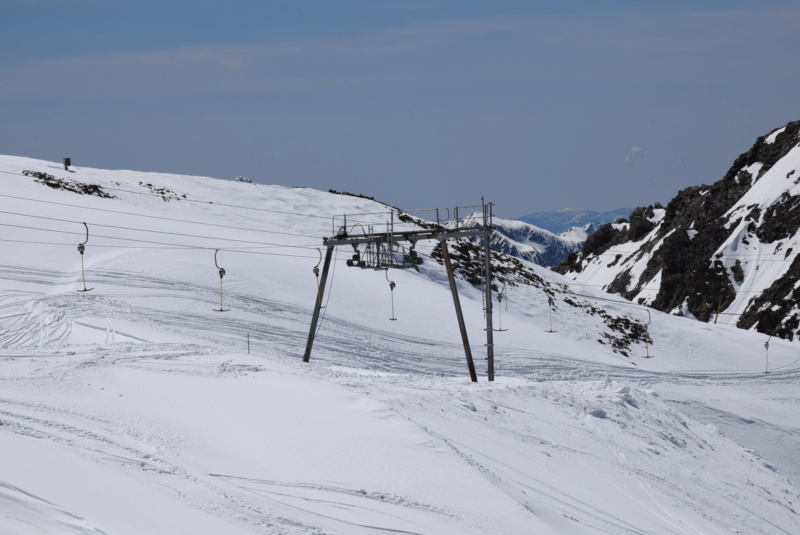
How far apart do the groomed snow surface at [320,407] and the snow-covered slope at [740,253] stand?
78.4 meters

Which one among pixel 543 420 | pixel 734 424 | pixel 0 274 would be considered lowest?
pixel 734 424

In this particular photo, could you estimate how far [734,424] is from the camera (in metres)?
38.2

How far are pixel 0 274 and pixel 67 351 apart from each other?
14702mm

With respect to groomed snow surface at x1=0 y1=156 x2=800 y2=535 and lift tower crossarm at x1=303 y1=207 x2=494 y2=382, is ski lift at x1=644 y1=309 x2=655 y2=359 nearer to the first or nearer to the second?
groomed snow surface at x1=0 y1=156 x2=800 y2=535

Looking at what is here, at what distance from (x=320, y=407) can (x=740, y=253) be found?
140 meters

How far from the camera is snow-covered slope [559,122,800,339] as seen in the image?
414ft

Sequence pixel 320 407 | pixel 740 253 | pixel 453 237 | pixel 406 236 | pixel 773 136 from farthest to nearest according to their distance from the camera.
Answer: pixel 773 136
pixel 740 253
pixel 406 236
pixel 453 237
pixel 320 407

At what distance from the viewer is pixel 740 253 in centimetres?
14512

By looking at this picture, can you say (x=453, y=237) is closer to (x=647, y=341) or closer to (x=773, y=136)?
(x=647, y=341)

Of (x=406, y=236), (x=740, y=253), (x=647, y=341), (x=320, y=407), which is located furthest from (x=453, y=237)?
(x=740, y=253)

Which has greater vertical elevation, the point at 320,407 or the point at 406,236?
the point at 406,236

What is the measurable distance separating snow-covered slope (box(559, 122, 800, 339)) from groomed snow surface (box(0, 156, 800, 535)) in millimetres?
78388

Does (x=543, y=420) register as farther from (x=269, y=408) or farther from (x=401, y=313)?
(x=401, y=313)

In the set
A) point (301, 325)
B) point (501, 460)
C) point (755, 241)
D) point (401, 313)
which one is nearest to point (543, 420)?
point (501, 460)
